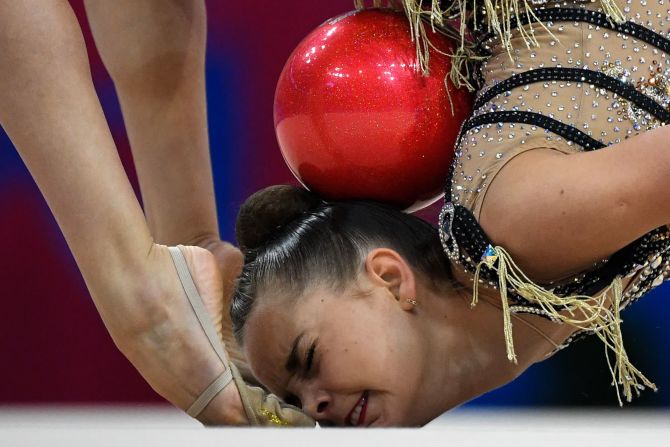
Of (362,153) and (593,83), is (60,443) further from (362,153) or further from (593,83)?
(593,83)

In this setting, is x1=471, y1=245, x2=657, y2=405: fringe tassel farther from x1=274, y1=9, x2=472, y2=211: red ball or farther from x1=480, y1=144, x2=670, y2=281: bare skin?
x1=274, y1=9, x2=472, y2=211: red ball

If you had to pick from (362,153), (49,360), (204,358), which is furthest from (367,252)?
(49,360)

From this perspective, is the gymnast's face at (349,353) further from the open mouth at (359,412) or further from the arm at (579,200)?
the arm at (579,200)

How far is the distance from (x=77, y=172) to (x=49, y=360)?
1.19m

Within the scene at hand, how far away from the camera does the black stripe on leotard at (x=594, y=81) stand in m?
1.27

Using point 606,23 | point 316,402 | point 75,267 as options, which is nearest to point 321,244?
point 316,402

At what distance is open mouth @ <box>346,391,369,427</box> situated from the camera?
1.33 meters

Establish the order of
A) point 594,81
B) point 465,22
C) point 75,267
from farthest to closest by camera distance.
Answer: point 75,267 < point 465,22 < point 594,81

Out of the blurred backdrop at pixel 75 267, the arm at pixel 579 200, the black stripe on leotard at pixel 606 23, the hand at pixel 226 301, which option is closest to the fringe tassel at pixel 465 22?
the black stripe on leotard at pixel 606 23

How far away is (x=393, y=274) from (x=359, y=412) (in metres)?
0.18

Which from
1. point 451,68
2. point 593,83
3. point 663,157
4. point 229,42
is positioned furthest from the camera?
point 229,42

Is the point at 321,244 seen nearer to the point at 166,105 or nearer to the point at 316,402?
the point at 316,402

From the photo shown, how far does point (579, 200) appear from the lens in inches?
46.2

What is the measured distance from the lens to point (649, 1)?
133cm
